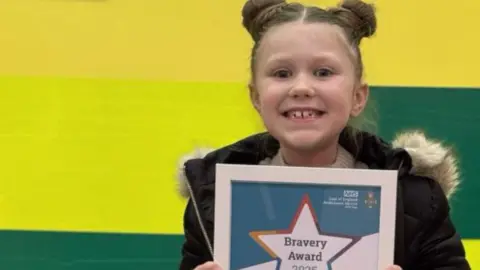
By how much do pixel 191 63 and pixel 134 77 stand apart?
14 centimetres

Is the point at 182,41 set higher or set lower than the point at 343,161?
higher

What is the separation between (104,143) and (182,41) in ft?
1.02

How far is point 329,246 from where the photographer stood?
870 mm

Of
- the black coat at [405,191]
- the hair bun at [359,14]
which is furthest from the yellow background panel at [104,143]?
the hair bun at [359,14]

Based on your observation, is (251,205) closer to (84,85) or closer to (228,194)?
(228,194)

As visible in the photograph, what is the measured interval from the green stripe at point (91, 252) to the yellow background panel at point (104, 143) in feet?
0.08

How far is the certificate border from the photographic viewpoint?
867 millimetres

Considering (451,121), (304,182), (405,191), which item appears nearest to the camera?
(304,182)

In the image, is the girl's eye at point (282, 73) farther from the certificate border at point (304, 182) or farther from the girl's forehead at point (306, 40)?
the certificate border at point (304, 182)

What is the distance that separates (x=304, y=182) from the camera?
2.91 feet

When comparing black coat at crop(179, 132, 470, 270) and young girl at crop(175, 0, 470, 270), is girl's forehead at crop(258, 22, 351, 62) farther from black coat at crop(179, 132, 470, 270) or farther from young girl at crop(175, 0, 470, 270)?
black coat at crop(179, 132, 470, 270)

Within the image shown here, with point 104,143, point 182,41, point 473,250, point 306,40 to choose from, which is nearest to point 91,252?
point 104,143

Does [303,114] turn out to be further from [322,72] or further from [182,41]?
[182,41]

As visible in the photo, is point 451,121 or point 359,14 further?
point 451,121
